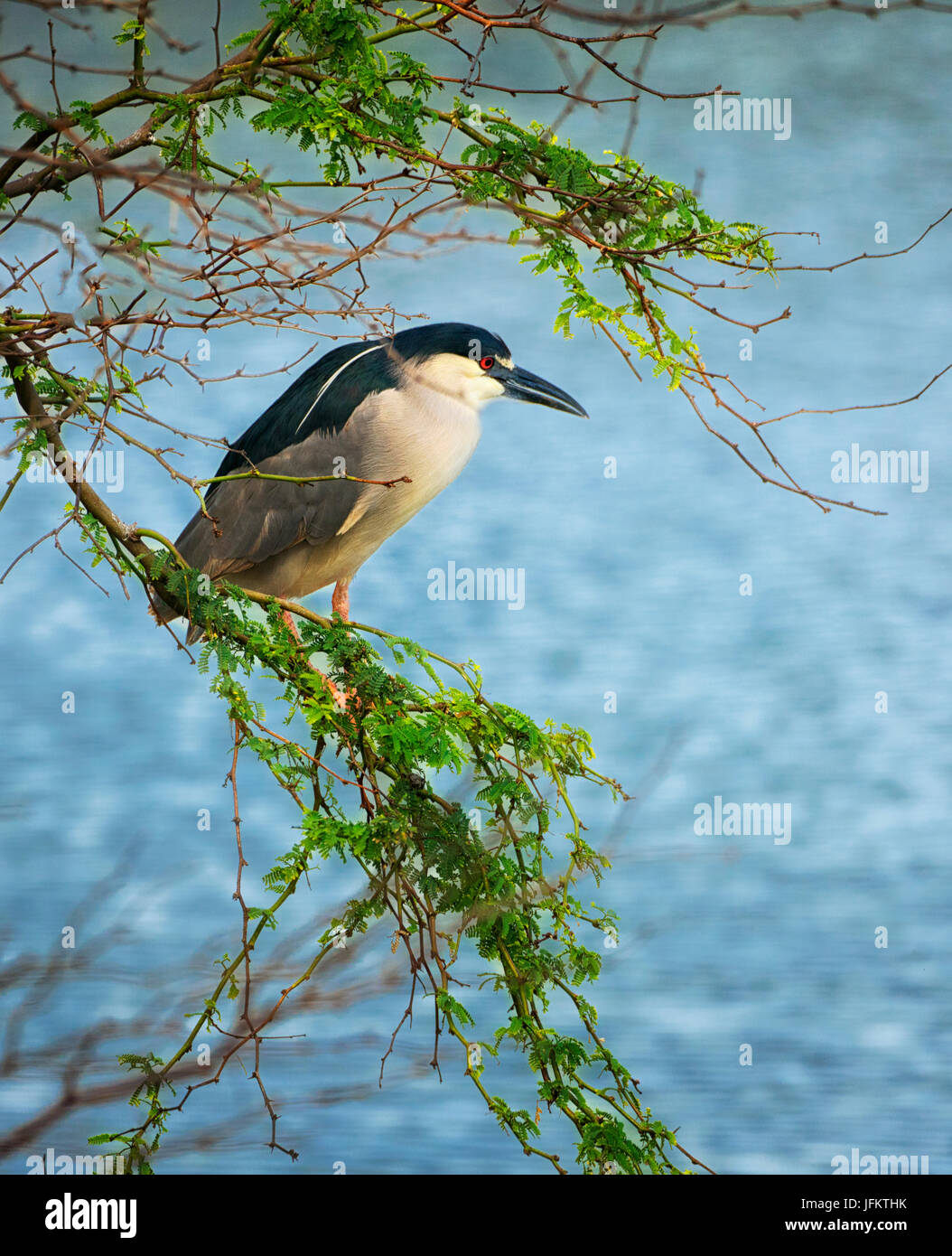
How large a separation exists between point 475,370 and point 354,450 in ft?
0.68

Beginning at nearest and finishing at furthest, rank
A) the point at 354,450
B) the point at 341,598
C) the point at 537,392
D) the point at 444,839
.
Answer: the point at 444,839 → the point at 537,392 → the point at 354,450 → the point at 341,598

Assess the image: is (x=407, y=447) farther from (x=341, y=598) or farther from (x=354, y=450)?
(x=341, y=598)

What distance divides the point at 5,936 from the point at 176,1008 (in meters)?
0.38

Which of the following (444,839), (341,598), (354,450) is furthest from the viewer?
(341,598)

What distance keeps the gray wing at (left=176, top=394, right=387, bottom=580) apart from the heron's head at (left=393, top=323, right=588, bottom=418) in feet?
0.35

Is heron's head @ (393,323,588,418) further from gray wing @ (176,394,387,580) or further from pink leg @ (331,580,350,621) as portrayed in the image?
pink leg @ (331,580,350,621)

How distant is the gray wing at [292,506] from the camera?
1.73m

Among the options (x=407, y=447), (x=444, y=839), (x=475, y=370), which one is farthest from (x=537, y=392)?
(x=444, y=839)

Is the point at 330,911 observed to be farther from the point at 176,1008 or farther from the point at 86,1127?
the point at 86,1127

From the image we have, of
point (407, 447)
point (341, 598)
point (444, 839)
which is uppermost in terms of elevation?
point (407, 447)

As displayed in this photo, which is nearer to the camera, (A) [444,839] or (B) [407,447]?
(A) [444,839]

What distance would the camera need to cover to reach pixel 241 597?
1.33 metres

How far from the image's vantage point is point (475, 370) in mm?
1663
